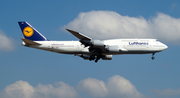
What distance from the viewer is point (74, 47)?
56062mm

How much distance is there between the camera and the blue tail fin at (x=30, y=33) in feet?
191

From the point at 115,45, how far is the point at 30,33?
19.2m

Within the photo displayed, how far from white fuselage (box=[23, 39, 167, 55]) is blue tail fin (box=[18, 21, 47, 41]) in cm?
204

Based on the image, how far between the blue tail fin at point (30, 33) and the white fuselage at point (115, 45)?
2.04m

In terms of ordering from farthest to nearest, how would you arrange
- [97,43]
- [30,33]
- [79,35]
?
[30,33] < [97,43] < [79,35]

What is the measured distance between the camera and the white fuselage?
2196 inches

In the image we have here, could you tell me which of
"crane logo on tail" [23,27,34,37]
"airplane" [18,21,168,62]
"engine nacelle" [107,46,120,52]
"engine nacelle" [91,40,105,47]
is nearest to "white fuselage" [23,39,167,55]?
"airplane" [18,21,168,62]

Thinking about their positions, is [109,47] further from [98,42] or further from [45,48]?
[45,48]

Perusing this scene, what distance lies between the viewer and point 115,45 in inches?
2203

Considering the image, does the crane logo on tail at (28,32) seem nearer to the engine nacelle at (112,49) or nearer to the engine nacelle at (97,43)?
the engine nacelle at (97,43)

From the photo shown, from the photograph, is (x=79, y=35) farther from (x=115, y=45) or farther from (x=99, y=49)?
(x=115, y=45)

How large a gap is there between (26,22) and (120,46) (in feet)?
72.4

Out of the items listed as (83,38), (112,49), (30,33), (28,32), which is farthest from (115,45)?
(28,32)

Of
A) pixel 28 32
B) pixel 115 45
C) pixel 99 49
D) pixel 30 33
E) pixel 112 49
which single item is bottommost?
pixel 99 49
